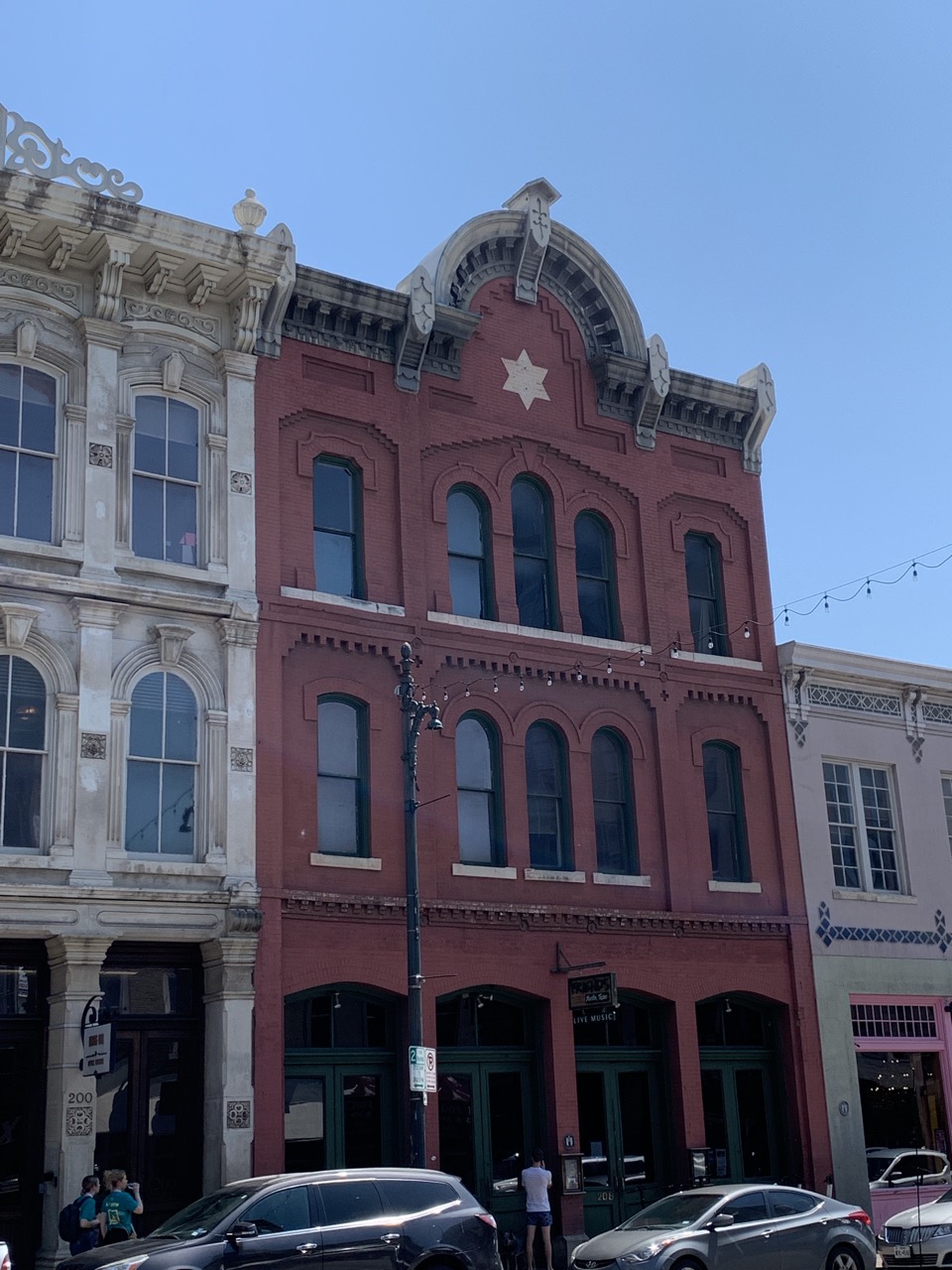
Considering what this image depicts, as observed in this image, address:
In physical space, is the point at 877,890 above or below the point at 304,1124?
above

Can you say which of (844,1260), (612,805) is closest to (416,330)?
(612,805)

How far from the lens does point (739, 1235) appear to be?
18.2m

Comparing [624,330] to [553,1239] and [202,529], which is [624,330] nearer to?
[202,529]

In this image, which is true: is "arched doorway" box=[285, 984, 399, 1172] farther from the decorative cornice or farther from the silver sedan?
the silver sedan

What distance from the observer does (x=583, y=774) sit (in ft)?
84.0

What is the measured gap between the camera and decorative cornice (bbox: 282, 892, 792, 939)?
72.5 feet

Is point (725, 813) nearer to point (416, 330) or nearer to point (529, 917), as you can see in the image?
point (529, 917)

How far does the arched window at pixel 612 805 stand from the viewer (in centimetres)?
2581

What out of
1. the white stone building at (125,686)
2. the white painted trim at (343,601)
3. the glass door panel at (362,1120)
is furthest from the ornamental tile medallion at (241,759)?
the glass door panel at (362,1120)

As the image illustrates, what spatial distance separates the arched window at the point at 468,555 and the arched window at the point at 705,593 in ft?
14.7

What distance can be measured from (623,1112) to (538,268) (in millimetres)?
15047

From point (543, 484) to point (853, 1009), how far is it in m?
11.1

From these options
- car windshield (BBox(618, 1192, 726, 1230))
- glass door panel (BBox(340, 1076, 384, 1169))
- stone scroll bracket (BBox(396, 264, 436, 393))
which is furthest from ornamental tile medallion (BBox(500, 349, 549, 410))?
car windshield (BBox(618, 1192, 726, 1230))

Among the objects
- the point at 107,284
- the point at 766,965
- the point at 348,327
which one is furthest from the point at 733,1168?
the point at 107,284
